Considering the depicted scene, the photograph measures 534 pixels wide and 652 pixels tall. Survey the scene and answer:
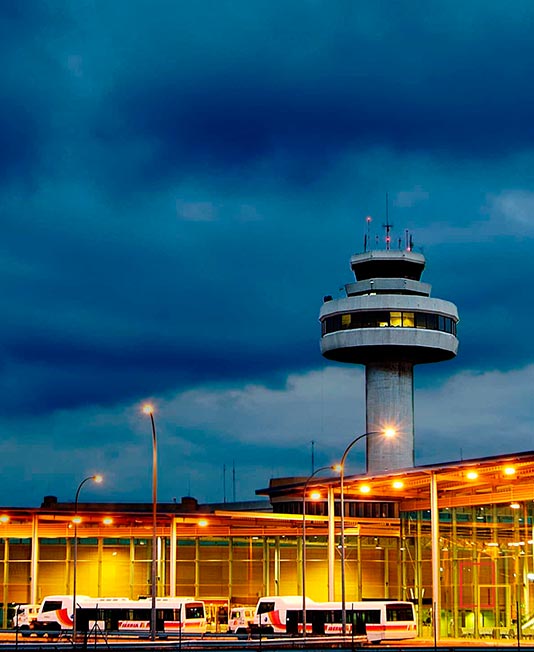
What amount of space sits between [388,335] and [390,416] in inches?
278

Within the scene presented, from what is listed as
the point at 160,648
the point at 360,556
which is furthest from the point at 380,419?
the point at 160,648

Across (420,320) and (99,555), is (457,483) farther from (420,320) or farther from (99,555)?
(420,320)

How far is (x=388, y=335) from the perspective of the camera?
112 metres

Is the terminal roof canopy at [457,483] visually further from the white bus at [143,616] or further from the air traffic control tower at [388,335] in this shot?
the air traffic control tower at [388,335]

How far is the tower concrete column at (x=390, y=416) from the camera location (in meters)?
112

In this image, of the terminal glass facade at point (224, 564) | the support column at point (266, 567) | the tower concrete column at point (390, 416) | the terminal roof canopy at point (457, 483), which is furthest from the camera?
the tower concrete column at point (390, 416)

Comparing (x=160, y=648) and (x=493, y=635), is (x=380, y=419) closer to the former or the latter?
(x=493, y=635)

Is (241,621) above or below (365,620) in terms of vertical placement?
below

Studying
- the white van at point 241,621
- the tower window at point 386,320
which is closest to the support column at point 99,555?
the white van at point 241,621

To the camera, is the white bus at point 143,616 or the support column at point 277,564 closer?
the white bus at point 143,616

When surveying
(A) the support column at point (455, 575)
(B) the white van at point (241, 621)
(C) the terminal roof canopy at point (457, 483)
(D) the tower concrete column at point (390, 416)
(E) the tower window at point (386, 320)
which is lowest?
(B) the white van at point (241, 621)

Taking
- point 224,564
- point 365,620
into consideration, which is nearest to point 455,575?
point 365,620

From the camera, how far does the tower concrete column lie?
112m

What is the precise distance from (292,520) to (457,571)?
1367cm
